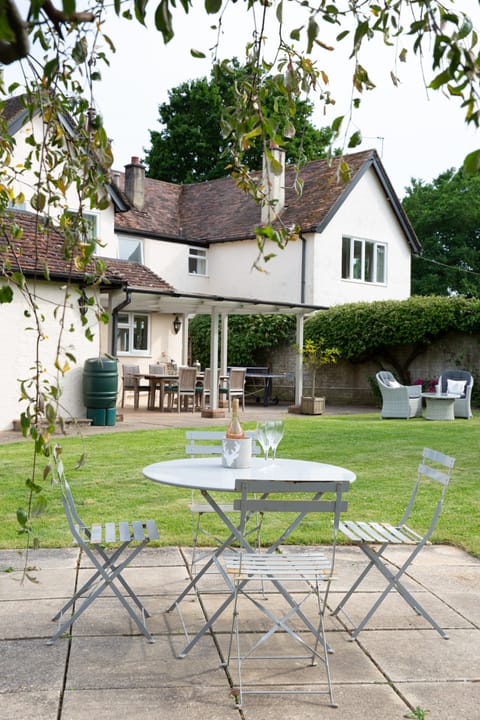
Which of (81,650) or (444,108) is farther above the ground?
(444,108)

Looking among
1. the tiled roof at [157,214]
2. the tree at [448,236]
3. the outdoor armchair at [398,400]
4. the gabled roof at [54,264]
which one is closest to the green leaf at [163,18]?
the gabled roof at [54,264]

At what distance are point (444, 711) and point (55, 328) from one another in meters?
13.0

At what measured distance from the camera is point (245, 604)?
4.71m

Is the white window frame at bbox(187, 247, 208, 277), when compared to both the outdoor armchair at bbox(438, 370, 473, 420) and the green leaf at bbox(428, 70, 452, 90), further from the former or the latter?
the green leaf at bbox(428, 70, 452, 90)

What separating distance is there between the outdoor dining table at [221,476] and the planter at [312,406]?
13660 mm

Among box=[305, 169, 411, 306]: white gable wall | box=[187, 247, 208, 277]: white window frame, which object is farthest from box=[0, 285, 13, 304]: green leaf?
box=[187, 247, 208, 277]: white window frame

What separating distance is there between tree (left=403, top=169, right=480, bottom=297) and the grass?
27207 mm

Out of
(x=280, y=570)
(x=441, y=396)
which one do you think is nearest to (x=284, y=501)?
(x=280, y=570)

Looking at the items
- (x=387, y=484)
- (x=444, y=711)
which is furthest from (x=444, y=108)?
(x=387, y=484)

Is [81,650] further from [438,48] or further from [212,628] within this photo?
[438,48]

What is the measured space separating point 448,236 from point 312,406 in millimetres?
27865

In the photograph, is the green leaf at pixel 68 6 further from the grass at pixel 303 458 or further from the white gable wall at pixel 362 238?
the white gable wall at pixel 362 238

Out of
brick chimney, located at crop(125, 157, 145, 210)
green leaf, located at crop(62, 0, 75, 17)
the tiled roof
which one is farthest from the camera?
brick chimney, located at crop(125, 157, 145, 210)

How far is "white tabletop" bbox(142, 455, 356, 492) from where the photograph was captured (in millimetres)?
4148
